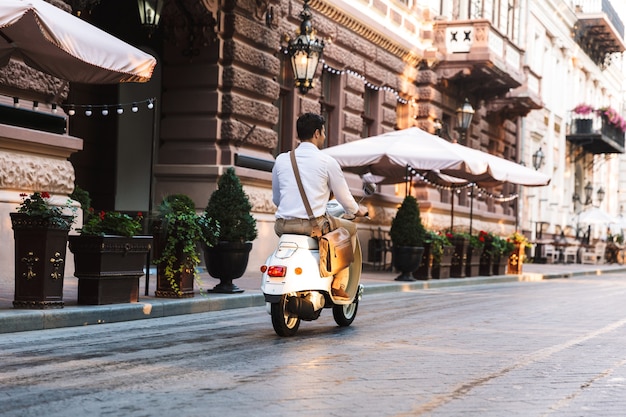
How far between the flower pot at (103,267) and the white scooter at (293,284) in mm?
2016

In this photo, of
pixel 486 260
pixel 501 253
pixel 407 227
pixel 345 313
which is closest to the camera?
pixel 345 313

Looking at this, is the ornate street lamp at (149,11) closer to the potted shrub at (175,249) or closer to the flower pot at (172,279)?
the potted shrub at (175,249)

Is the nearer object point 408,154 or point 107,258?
point 107,258

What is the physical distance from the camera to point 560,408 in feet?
20.0

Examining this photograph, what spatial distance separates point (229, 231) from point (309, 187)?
12.8ft

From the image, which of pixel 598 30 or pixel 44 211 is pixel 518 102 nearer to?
pixel 598 30

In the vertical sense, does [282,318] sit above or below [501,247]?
below

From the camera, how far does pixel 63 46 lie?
9859mm

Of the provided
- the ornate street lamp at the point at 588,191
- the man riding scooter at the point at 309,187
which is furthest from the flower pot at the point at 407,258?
the ornate street lamp at the point at 588,191

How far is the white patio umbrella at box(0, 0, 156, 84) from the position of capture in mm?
9602

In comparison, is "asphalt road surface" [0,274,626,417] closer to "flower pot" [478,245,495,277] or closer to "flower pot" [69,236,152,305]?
"flower pot" [69,236,152,305]

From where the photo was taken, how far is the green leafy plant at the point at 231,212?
42.9ft

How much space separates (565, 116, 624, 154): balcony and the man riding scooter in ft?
135

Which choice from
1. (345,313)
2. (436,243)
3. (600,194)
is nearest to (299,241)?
(345,313)
